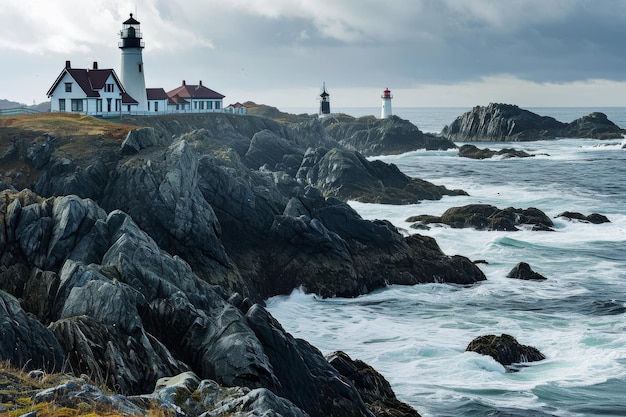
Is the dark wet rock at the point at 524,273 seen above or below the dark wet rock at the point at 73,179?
below

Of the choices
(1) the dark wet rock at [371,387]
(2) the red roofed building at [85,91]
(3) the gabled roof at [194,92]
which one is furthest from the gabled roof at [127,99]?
(1) the dark wet rock at [371,387]

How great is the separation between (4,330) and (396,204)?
56991 millimetres

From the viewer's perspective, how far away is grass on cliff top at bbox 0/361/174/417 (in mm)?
14273

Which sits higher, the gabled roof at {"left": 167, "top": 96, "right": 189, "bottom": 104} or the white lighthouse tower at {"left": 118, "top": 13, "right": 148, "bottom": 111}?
the white lighthouse tower at {"left": 118, "top": 13, "right": 148, "bottom": 111}

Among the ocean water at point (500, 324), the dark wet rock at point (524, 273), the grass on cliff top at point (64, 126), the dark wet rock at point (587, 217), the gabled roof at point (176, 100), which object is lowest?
the ocean water at point (500, 324)

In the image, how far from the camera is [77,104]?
80.2m

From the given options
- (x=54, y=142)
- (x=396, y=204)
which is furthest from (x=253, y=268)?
(x=396, y=204)

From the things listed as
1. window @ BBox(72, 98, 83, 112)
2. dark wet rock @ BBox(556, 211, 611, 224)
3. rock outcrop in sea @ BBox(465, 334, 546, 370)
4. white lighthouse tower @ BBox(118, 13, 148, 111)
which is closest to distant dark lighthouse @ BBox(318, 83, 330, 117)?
white lighthouse tower @ BBox(118, 13, 148, 111)

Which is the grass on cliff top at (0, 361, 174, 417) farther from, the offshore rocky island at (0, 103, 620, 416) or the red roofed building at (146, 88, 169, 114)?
the red roofed building at (146, 88, 169, 114)

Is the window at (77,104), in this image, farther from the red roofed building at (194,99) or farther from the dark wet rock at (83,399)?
the dark wet rock at (83,399)

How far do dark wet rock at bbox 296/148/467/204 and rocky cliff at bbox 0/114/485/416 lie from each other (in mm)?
14145

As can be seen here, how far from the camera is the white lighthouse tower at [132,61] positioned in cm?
8781

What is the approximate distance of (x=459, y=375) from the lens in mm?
29062

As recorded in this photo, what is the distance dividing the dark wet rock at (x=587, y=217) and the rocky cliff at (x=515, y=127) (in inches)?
3932
